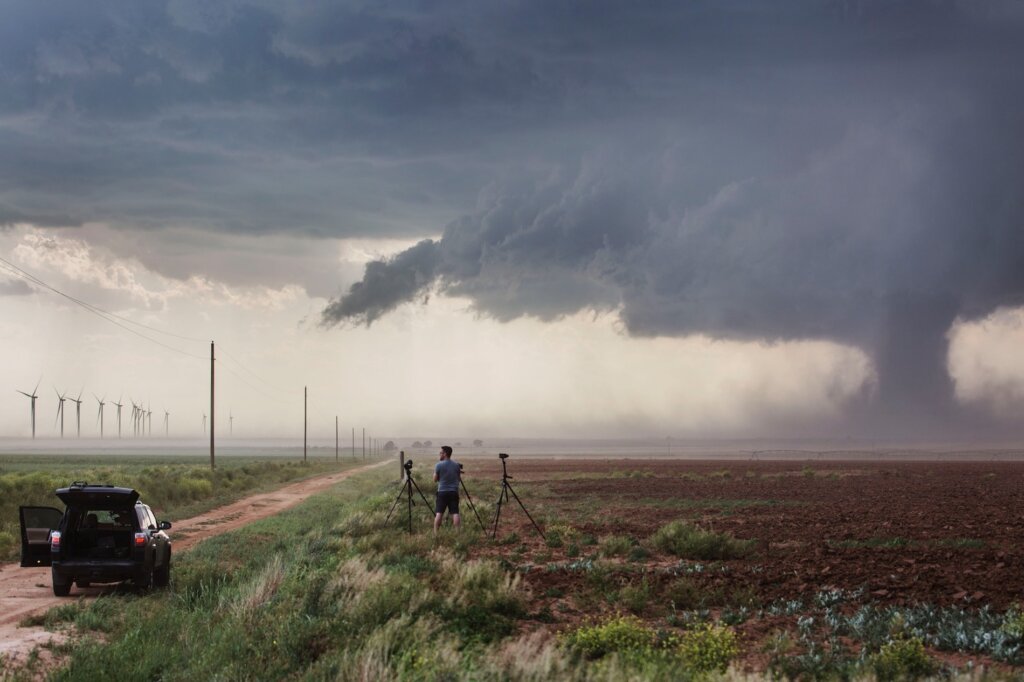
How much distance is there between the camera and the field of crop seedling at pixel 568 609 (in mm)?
11531

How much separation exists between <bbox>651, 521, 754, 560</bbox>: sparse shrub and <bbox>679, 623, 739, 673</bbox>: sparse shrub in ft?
35.9

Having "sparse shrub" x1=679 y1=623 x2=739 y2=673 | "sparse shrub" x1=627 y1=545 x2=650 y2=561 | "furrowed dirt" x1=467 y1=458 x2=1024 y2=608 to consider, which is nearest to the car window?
"furrowed dirt" x1=467 y1=458 x2=1024 y2=608

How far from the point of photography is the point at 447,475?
2512 centimetres

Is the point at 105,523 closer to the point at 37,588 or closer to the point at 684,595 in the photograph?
the point at 37,588

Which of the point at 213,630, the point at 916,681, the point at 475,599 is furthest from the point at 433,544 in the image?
the point at 916,681

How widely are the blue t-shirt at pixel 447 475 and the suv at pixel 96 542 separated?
7.78 m

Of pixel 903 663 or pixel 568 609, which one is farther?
pixel 568 609

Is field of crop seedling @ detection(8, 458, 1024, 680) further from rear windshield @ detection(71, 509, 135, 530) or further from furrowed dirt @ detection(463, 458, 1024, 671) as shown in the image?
rear windshield @ detection(71, 509, 135, 530)

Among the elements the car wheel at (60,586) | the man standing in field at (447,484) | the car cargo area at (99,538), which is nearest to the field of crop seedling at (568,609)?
the man standing in field at (447,484)

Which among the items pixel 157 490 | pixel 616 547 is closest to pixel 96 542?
pixel 616 547

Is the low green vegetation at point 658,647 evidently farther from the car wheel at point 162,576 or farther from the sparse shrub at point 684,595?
the car wheel at point 162,576

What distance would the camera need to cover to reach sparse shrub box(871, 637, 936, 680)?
36.9 ft

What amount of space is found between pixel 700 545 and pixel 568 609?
8.33m

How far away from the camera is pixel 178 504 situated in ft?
153
